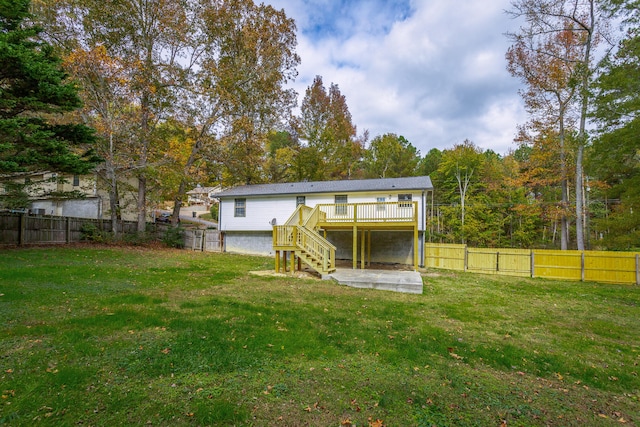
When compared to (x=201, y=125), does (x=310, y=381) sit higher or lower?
→ lower

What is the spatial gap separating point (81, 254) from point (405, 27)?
52.5ft

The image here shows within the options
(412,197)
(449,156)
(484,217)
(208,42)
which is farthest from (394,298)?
(449,156)

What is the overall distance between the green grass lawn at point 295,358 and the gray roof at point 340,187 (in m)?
8.36

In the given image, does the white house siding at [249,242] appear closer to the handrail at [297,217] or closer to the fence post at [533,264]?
the handrail at [297,217]

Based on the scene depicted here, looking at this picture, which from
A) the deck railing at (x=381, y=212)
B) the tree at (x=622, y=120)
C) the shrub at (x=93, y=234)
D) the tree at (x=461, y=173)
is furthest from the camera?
the tree at (x=461, y=173)

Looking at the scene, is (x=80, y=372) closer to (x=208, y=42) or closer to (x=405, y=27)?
(x=405, y=27)

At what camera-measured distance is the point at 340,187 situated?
653 inches

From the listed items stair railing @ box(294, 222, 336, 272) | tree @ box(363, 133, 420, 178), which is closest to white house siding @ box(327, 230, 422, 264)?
stair railing @ box(294, 222, 336, 272)

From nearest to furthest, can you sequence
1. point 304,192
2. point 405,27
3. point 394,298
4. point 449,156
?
point 394,298 < point 405,27 < point 304,192 < point 449,156

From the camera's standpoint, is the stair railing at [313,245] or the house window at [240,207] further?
the house window at [240,207]

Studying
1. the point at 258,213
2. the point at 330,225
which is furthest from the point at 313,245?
the point at 258,213

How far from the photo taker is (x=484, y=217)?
2573cm

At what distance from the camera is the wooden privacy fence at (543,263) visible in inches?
460

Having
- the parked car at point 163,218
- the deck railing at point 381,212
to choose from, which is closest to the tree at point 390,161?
the deck railing at point 381,212
